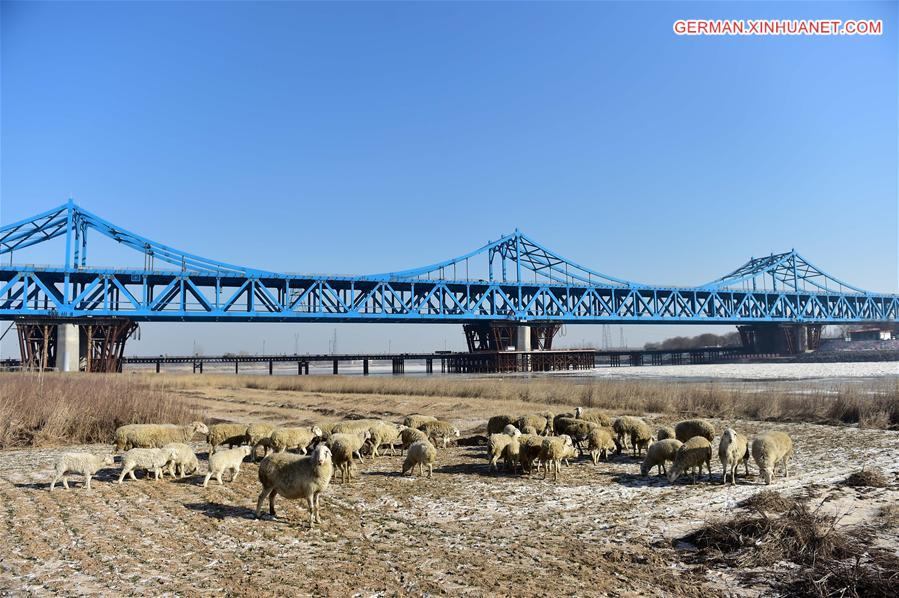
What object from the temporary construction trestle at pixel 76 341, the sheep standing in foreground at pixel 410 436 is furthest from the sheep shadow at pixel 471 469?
the temporary construction trestle at pixel 76 341

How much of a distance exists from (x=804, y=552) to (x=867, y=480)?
477 centimetres

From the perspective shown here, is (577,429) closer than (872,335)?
Yes

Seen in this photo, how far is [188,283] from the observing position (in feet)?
259

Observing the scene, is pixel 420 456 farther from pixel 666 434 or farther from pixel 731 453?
pixel 666 434

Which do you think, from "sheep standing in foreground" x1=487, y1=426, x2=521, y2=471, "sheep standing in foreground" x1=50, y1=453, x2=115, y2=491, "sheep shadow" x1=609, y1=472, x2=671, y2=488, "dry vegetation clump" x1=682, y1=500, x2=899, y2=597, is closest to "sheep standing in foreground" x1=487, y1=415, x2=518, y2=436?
Result: "sheep standing in foreground" x1=487, y1=426, x2=521, y2=471

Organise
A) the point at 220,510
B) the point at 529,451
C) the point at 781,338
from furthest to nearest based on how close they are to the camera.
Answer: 1. the point at 781,338
2. the point at 529,451
3. the point at 220,510

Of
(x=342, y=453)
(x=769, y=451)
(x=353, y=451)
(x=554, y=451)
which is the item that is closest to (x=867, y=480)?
(x=769, y=451)

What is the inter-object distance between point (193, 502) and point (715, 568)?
8178 millimetres

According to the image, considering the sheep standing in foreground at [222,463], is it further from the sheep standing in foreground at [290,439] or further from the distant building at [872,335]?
the distant building at [872,335]

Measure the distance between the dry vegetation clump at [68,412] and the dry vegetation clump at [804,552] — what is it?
17146 millimetres

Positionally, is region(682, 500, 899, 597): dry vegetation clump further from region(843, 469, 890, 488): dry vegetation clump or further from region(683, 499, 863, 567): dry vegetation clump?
region(843, 469, 890, 488): dry vegetation clump

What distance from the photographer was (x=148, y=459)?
11.6 meters

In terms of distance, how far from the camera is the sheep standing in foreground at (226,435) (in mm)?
14680

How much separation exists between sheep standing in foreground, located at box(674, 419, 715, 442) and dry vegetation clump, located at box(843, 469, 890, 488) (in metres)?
3.83
